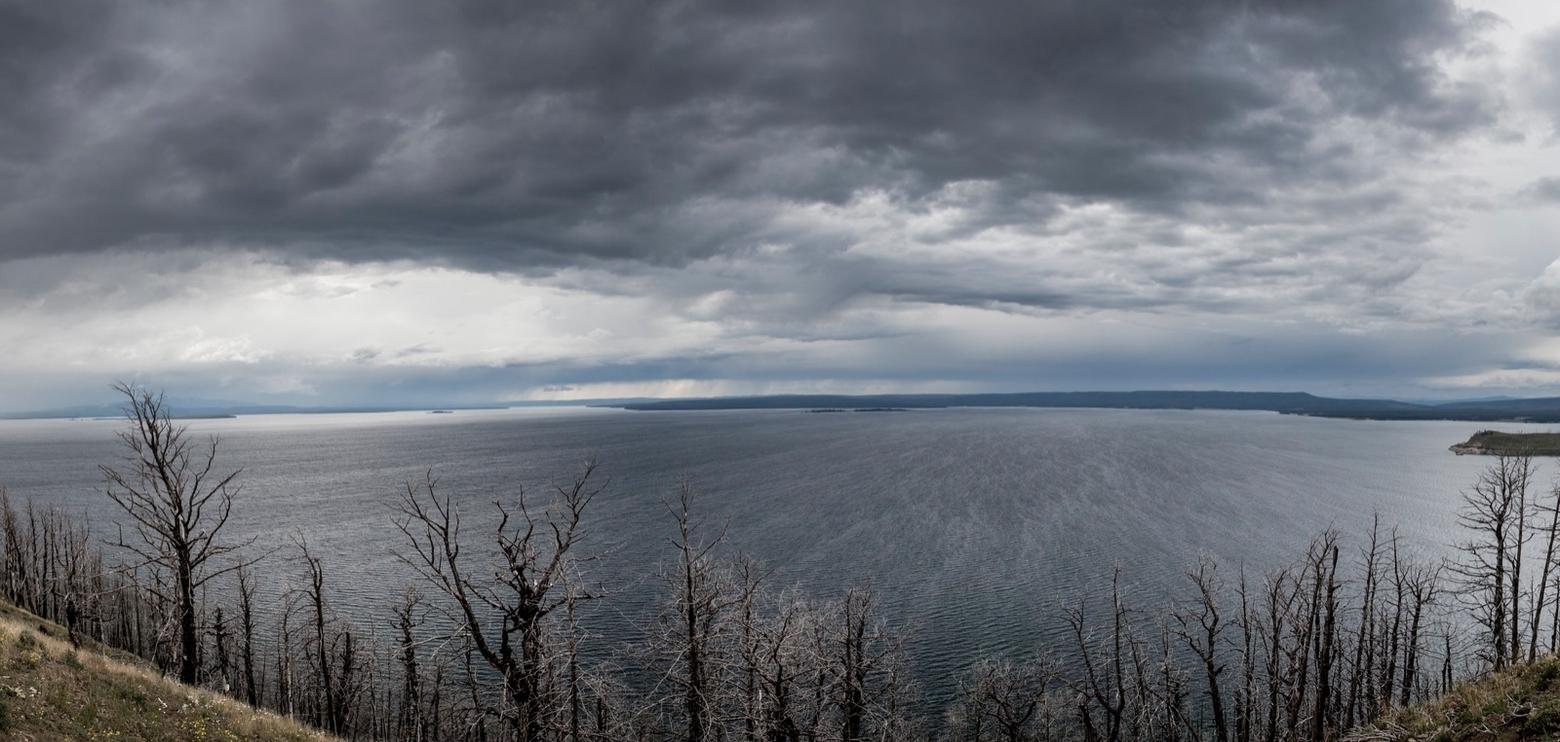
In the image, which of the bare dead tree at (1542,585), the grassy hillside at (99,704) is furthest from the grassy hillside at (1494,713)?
the grassy hillside at (99,704)

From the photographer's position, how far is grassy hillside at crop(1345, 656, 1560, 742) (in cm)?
1582

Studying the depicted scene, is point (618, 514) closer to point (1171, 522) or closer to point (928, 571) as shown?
point (928, 571)

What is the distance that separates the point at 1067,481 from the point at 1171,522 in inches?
1730

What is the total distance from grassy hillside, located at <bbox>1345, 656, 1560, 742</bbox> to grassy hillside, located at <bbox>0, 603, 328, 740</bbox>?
1245 inches

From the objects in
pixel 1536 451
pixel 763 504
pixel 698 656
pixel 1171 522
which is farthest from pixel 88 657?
pixel 1536 451

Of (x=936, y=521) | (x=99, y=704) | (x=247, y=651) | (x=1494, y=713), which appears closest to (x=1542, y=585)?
(x=1494, y=713)

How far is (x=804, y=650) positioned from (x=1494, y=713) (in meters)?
23.7

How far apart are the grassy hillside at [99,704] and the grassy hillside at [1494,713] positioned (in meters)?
31.6

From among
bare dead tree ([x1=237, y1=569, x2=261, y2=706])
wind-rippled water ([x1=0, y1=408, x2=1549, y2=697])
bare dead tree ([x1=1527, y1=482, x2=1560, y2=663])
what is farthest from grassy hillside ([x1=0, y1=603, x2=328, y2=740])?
wind-rippled water ([x1=0, y1=408, x2=1549, y2=697])

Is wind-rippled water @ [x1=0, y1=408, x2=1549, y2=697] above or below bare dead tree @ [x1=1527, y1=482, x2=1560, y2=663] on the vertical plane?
below

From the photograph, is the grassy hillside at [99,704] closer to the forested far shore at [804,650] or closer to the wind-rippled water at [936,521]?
the forested far shore at [804,650]

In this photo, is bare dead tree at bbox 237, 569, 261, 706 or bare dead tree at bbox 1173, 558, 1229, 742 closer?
bare dead tree at bbox 1173, 558, 1229, 742

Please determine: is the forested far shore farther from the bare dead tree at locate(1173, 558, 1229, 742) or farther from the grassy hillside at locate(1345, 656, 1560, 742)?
the grassy hillside at locate(1345, 656, 1560, 742)

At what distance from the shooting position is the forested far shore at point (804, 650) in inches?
1292
